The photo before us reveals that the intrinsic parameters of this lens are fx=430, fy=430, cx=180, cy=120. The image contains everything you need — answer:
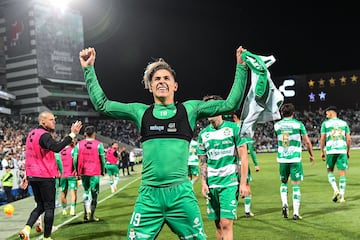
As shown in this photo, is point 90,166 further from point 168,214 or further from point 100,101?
point 168,214

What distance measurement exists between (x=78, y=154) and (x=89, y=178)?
0.68 meters

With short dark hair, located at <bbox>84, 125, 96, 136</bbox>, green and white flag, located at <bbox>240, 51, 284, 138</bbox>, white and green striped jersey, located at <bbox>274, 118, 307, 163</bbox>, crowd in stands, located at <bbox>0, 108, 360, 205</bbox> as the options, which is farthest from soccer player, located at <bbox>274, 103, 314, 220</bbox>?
crowd in stands, located at <bbox>0, 108, 360, 205</bbox>

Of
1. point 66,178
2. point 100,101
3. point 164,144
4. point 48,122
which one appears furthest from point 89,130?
point 164,144

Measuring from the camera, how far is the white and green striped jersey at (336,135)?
1203 centimetres

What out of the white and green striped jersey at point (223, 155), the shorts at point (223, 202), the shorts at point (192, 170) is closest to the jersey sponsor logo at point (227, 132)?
the white and green striped jersey at point (223, 155)

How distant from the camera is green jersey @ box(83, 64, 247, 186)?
12.5 feet

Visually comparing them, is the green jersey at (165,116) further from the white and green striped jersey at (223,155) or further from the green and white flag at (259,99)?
the white and green striped jersey at (223,155)

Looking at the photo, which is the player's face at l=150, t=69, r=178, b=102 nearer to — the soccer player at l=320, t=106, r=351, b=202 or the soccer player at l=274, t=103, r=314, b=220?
the soccer player at l=274, t=103, r=314, b=220

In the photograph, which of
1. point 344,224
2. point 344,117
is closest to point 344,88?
point 344,117

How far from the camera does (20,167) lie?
789 inches

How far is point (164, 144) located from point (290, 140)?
6.45 metres

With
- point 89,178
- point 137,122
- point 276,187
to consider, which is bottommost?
point 276,187

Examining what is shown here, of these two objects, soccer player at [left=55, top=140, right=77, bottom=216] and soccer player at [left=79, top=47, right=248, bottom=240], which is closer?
soccer player at [left=79, top=47, right=248, bottom=240]

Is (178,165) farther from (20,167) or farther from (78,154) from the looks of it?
(20,167)
